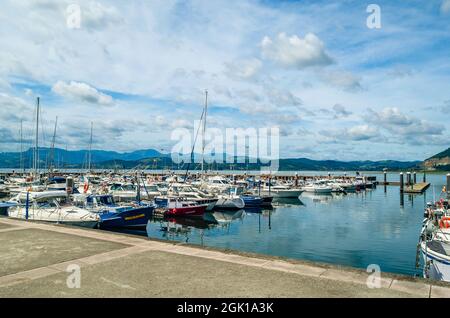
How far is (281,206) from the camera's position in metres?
50.6

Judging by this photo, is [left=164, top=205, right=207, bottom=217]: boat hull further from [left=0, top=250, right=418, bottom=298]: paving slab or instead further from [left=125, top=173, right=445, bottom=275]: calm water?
[left=0, top=250, right=418, bottom=298]: paving slab

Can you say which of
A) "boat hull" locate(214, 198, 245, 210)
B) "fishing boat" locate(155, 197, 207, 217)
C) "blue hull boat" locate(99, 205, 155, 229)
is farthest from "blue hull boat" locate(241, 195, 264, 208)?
"blue hull boat" locate(99, 205, 155, 229)

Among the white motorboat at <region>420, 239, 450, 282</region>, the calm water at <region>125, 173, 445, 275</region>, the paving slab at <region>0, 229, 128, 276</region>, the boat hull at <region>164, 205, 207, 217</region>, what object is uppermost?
the paving slab at <region>0, 229, 128, 276</region>

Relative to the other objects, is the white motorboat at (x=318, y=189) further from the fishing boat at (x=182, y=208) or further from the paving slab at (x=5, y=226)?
the paving slab at (x=5, y=226)

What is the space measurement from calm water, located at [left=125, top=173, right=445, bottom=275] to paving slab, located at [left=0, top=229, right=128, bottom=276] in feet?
44.6

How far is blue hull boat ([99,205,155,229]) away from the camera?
2578 cm

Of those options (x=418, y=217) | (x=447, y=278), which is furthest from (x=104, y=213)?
(x=418, y=217)

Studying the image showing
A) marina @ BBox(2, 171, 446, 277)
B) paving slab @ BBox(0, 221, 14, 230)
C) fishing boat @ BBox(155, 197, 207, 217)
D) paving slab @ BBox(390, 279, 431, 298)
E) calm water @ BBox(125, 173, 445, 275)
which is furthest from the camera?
fishing boat @ BBox(155, 197, 207, 217)

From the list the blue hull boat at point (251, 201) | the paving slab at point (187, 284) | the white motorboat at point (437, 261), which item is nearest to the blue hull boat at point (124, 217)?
the paving slab at point (187, 284)

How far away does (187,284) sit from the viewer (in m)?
6.88

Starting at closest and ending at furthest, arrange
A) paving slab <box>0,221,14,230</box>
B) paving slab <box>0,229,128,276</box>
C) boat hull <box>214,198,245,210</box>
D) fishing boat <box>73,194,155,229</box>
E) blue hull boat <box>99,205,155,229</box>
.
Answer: paving slab <box>0,229,128,276</box> < paving slab <box>0,221,14,230</box> < blue hull boat <box>99,205,155,229</box> < fishing boat <box>73,194,155,229</box> < boat hull <box>214,198,245,210</box>

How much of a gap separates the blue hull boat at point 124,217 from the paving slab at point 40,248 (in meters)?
13.1
